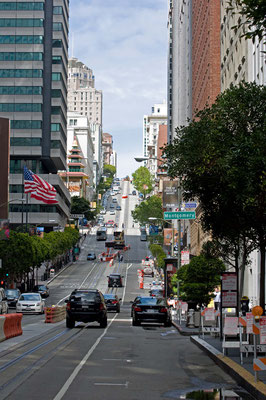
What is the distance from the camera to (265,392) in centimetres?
1183

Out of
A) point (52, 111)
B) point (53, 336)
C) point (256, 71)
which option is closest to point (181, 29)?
point (52, 111)

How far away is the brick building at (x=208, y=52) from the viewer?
7425 centimetres

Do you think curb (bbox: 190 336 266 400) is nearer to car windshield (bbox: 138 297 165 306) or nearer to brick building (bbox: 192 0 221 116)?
car windshield (bbox: 138 297 165 306)

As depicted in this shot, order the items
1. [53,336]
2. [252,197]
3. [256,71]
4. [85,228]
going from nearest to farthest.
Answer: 1. [252,197]
2. [53,336]
3. [256,71]
4. [85,228]

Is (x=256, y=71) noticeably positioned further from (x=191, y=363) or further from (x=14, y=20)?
(x=14, y=20)

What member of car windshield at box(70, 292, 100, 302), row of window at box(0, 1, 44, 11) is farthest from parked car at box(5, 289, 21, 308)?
row of window at box(0, 1, 44, 11)

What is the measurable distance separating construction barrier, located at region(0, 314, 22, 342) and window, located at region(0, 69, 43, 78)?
9874cm

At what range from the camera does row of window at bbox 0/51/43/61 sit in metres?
122

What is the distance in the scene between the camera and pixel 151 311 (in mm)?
35469

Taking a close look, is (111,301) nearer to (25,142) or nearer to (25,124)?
(25,142)

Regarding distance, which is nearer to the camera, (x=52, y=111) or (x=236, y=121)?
(x=236, y=121)

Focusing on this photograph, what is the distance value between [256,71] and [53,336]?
27.7m

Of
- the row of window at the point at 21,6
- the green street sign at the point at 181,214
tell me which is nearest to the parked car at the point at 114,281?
the row of window at the point at 21,6

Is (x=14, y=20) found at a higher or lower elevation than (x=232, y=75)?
higher
